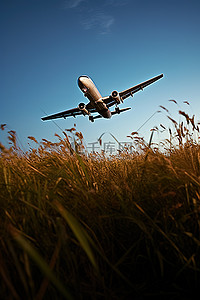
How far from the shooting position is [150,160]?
5.94 feet

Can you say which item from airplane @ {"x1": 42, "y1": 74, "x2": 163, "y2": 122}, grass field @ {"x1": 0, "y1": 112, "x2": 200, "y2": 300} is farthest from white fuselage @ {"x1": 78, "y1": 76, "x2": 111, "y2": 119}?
grass field @ {"x1": 0, "y1": 112, "x2": 200, "y2": 300}

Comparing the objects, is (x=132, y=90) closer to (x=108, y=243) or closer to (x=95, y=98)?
(x=95, y=98)

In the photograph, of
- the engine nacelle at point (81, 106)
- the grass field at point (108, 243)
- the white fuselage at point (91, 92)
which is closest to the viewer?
the grass field at point (108, 243)

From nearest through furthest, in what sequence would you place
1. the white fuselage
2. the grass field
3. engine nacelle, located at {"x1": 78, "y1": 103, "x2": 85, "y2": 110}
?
the grass field
the white fuselage
engine nacelle, located at {"x1": 78, "y1": 103, "x2": 85, "y2": 110}

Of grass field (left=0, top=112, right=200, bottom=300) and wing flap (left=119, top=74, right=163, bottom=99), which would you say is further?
wing flap (left=119, top=74, right=163, bottom=99)

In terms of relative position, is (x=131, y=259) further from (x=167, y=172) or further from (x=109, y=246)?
(x=167, y=172)

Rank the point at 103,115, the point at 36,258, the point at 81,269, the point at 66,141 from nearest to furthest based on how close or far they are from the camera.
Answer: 1. the point at 36,258
2. the point at 81,269
3. the point at 66,141
4. the point at 103,115

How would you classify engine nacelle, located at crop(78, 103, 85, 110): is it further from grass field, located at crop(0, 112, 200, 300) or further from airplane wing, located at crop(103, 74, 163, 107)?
grass field, located at crop(0, 112, 200, 300)

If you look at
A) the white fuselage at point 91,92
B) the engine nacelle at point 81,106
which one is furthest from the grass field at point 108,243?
the engine nacelle at point 81,106

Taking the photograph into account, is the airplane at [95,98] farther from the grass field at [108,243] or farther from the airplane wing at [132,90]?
the grass field at [108,243]

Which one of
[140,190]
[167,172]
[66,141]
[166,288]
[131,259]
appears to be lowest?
[166,288]

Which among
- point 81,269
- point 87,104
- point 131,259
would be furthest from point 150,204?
point 87,104

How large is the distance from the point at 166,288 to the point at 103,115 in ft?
85.3

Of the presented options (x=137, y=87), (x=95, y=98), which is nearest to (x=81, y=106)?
(x=95, y=98)
